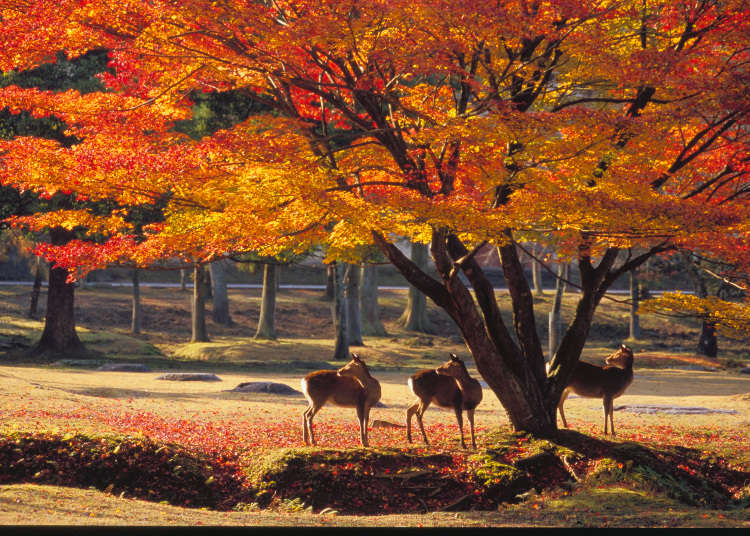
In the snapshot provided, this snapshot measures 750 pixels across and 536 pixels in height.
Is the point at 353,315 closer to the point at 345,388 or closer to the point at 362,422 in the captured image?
the point at 362,422

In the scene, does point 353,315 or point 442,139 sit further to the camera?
point 353,315

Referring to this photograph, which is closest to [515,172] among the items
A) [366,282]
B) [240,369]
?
[240,369]

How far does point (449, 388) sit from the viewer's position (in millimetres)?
12078

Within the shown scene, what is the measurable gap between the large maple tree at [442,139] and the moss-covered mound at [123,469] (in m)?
2.87

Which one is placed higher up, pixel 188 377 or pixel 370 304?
pixel 370 304

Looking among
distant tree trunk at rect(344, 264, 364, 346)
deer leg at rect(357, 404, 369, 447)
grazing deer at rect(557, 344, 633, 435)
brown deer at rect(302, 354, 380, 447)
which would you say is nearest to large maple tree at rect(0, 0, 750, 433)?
grazing deer at rect(557, 344, 633, 435)

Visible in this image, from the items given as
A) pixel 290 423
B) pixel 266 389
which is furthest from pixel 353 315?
pixel 290 423

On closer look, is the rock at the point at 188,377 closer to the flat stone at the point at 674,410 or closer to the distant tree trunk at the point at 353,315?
the flat stone at the point at 674,410

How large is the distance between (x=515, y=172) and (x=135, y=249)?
5842mm

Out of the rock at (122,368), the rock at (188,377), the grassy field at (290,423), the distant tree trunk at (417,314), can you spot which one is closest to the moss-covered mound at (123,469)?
the grassy field at (290,423)

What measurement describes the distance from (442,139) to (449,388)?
3.90 meters

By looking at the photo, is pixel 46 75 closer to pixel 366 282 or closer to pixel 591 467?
pixel 366 282

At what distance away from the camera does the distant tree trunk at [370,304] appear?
130 feet

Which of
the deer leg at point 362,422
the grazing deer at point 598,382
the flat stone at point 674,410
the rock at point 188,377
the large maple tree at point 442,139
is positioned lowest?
the flat stone at point 674,410
